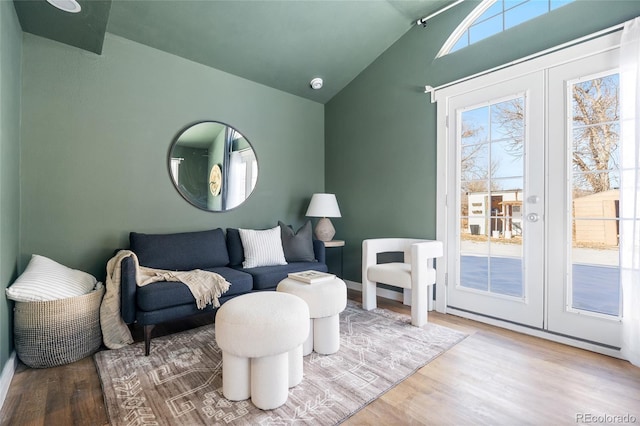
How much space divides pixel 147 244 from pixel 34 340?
0.95 meters

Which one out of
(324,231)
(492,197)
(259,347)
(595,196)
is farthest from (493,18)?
(259,347)

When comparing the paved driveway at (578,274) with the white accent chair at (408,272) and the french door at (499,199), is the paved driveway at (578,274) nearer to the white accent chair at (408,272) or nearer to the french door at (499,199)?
the french door at (499,199)

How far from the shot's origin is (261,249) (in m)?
3.15

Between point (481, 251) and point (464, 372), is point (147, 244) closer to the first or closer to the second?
point (464, 372)

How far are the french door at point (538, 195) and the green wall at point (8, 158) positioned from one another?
330 centimetres

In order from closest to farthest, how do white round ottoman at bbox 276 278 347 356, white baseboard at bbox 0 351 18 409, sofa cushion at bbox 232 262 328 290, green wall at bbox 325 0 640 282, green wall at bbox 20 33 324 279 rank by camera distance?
white baseboard at bbox 0 351 18 409 → white round ottoman at bbox 276 278 347 356 → green wall at bbox 20 33 324 279 → green wall at bbox 325 0 640 282 → sofa cushion at bbox 232 262 328 290

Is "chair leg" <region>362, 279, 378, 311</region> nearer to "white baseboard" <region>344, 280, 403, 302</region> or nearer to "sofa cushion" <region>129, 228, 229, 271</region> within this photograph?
"white baseboard" <region>344, 280, 403, 302</region>

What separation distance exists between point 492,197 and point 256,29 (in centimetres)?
270

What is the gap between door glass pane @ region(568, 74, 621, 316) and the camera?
2.19m

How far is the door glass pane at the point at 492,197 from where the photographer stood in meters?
2.66

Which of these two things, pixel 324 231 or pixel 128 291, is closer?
pixel 128 291

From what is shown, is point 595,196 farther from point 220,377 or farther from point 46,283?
point 46,283
